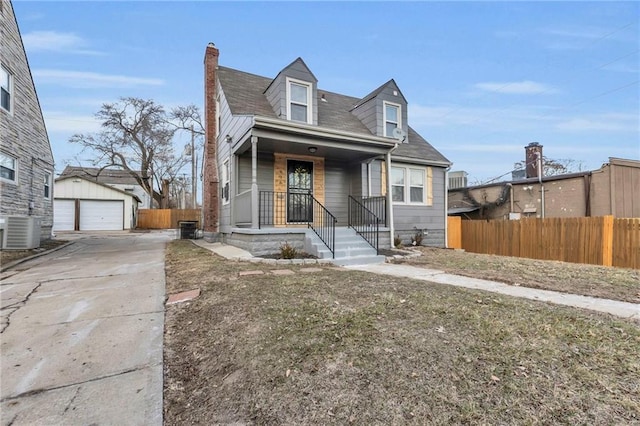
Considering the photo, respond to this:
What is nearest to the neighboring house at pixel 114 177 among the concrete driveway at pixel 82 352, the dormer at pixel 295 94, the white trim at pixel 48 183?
the white trim at pixel 48 183

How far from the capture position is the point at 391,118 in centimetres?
1180

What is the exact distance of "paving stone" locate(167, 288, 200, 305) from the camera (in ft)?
13.2

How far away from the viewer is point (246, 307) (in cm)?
352

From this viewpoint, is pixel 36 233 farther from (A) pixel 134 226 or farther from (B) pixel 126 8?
(A) pixel 134 226

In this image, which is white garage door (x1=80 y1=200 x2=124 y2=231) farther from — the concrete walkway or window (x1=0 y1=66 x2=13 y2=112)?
the concrete walkway

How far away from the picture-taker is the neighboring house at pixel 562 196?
12.5 metres

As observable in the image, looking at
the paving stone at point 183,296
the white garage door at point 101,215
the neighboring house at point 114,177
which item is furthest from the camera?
the neighboring house at point 114,177

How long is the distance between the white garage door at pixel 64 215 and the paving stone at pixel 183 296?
81.6 ft

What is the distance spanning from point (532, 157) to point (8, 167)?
23.5m

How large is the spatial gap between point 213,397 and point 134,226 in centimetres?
2937

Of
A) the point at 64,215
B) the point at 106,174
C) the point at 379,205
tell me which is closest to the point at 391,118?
the point at 379,205

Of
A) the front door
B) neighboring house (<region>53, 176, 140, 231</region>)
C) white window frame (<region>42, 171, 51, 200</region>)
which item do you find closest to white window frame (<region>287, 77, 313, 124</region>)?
the front door

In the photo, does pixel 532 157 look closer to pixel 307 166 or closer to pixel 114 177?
pixel 307 166

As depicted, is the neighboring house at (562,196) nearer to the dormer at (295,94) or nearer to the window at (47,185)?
the dormer at (295,94)
